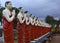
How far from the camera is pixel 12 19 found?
5.96 m

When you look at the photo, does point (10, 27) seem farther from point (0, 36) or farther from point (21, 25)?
point (0, 36)

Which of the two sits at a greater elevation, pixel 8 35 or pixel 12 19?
pixel 12 19

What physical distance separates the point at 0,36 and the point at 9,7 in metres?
13.5

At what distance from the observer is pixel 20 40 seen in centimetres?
811

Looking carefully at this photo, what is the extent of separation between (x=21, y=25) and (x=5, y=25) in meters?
2.22

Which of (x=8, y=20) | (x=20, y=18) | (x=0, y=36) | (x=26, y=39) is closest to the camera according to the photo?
(x=8, y=20)

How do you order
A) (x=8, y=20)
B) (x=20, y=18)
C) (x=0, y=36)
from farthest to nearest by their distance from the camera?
(x=0, y=36) → (x=20, y=18) → (x=8, y=20)

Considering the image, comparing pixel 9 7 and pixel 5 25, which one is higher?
pixel 9 7

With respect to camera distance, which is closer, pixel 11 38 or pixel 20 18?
pixel 11 38

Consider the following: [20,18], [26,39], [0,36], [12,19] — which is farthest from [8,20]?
[0,36]

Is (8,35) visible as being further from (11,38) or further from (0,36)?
(0,36)

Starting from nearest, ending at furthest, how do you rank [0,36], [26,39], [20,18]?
[20,18] < [26,39] < [0,36]

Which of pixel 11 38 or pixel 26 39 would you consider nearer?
pixel 11 38

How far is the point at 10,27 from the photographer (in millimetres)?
5965
